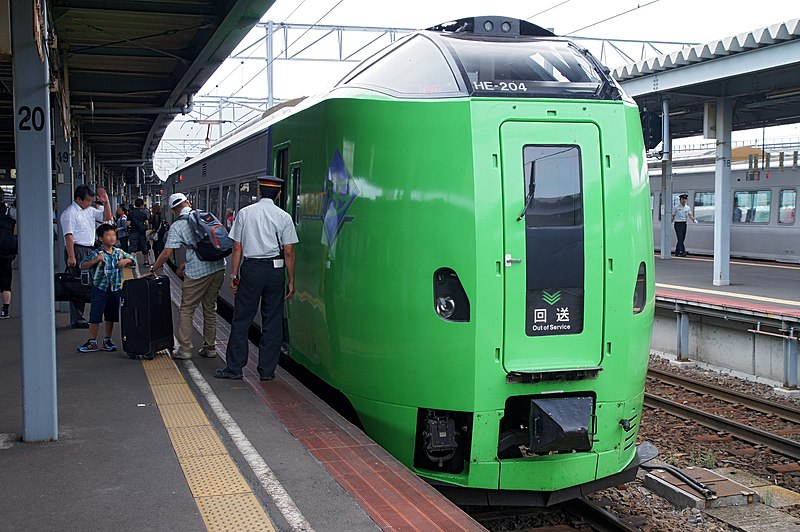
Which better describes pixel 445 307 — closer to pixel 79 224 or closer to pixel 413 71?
pixel 413 71

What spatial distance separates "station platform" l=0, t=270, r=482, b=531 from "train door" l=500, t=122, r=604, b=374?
119 centimetres

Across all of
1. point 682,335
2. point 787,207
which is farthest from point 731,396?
point 787,207

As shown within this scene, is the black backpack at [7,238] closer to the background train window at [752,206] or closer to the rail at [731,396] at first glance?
the rail at [731,396]

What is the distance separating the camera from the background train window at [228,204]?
11.1 m

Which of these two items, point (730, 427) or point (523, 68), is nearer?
point (523, 68)

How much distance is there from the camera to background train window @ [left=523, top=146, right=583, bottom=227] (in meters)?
5.28

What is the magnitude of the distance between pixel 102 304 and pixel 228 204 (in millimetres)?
3107

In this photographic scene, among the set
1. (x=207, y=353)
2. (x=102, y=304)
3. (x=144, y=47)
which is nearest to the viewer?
(x=207, y=353)

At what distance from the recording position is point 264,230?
7035 millimetres

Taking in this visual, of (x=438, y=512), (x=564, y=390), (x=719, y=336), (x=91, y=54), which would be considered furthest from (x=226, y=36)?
(x=719, y=336)

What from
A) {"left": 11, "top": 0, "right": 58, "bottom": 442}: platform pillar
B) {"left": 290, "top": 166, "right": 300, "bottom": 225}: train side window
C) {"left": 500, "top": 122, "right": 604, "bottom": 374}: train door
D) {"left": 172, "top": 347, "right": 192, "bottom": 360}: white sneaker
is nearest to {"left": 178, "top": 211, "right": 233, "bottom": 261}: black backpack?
{"left": 290, "top": 166, "right": 300, "bottom": 225}: train side window

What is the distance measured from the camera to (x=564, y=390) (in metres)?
5.27

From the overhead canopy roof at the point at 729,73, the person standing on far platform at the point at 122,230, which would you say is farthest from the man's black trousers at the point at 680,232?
the person standing on far platform at the point at 122,230

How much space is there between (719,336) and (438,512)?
9.14 meters
